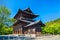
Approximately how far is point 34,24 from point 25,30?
365 centimetres

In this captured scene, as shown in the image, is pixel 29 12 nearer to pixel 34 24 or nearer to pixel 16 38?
pixel 34 24

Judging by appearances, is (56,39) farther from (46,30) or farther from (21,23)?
(46,30)

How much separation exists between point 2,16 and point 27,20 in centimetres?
626

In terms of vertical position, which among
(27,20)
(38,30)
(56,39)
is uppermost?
(27,20)

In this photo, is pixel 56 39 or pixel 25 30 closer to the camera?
pixel 56 39

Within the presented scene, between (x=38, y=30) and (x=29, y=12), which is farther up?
(x=29, y=12)

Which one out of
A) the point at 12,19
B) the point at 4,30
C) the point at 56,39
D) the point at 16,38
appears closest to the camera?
the point at 16,38

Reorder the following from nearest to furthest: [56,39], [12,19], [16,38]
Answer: [16,38] → [56,39] → [12,19]

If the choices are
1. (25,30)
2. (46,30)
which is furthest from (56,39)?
(46,30)

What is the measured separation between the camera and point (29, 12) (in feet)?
143

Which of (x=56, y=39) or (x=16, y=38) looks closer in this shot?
(x=16, y=38)

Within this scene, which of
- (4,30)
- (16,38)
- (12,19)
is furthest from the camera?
(12,19)

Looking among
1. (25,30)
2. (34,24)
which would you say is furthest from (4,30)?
(34,24)

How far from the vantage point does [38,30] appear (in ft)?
122
